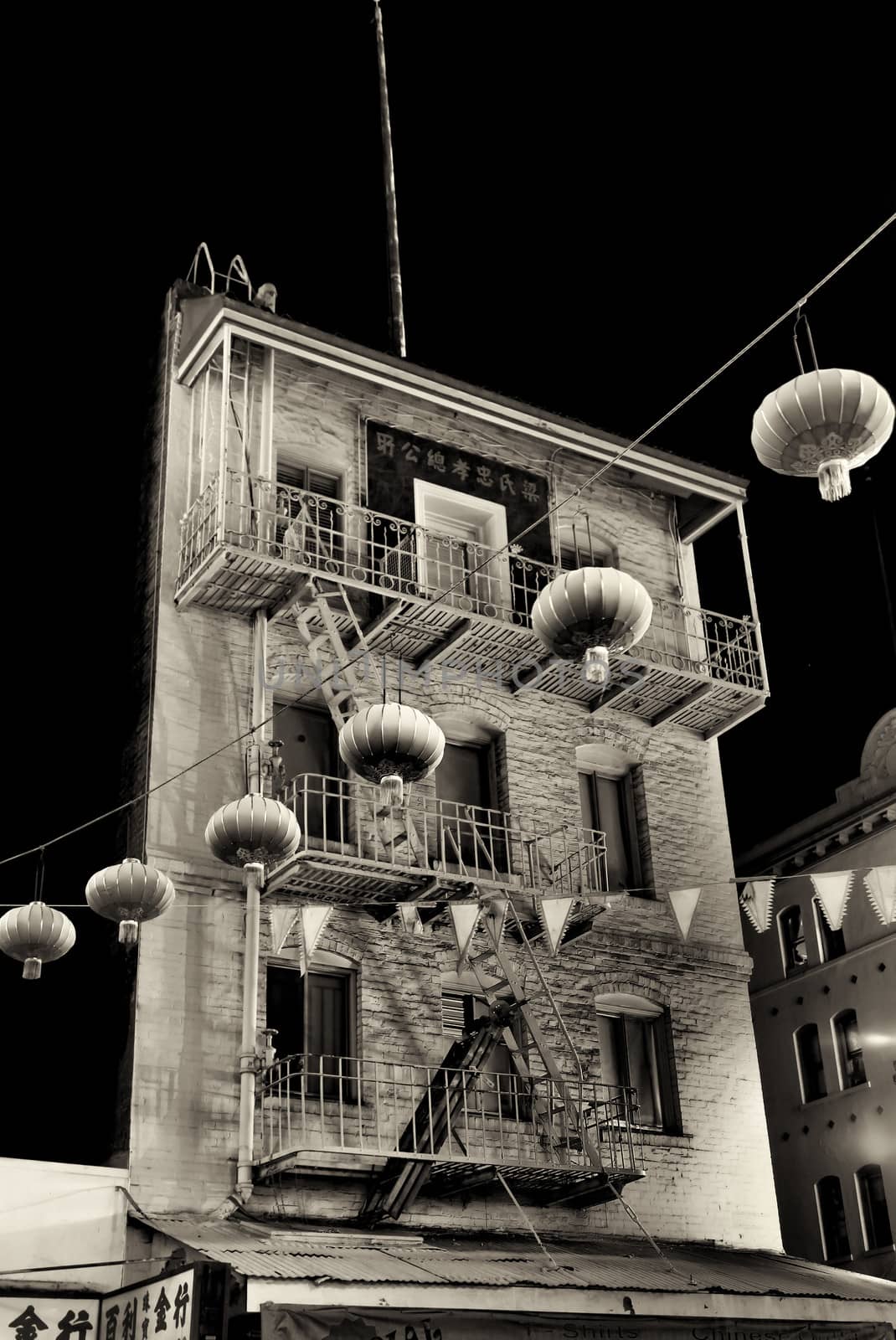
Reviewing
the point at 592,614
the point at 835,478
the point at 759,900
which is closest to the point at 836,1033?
the point at 759,900

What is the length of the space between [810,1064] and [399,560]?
→ 14.7 metres

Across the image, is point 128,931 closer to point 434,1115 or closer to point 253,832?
point 253,832

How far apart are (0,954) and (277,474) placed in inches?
280

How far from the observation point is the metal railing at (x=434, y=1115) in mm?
16359

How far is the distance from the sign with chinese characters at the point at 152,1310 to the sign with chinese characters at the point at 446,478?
1029 centimetres

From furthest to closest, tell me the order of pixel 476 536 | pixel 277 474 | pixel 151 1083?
pixel 476 536, pixel 277 474, pixel 151 1083

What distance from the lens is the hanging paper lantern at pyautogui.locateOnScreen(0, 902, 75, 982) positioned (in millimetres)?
14883

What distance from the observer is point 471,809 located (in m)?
19.5

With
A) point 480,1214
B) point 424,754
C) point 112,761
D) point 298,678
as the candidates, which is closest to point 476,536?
point 298,678

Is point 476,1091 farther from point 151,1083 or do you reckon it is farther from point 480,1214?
point 151,1083

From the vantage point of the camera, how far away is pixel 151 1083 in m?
16.0

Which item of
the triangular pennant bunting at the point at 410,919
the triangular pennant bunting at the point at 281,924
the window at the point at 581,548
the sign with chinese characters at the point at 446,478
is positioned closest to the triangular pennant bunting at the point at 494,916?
the triangular pennant bunting at the point at 410,919

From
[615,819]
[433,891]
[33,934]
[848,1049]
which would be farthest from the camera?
[848,1049]

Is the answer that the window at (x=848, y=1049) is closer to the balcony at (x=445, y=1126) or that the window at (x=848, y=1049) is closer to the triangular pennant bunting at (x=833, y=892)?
the balcony at (x=445, y=1126)
